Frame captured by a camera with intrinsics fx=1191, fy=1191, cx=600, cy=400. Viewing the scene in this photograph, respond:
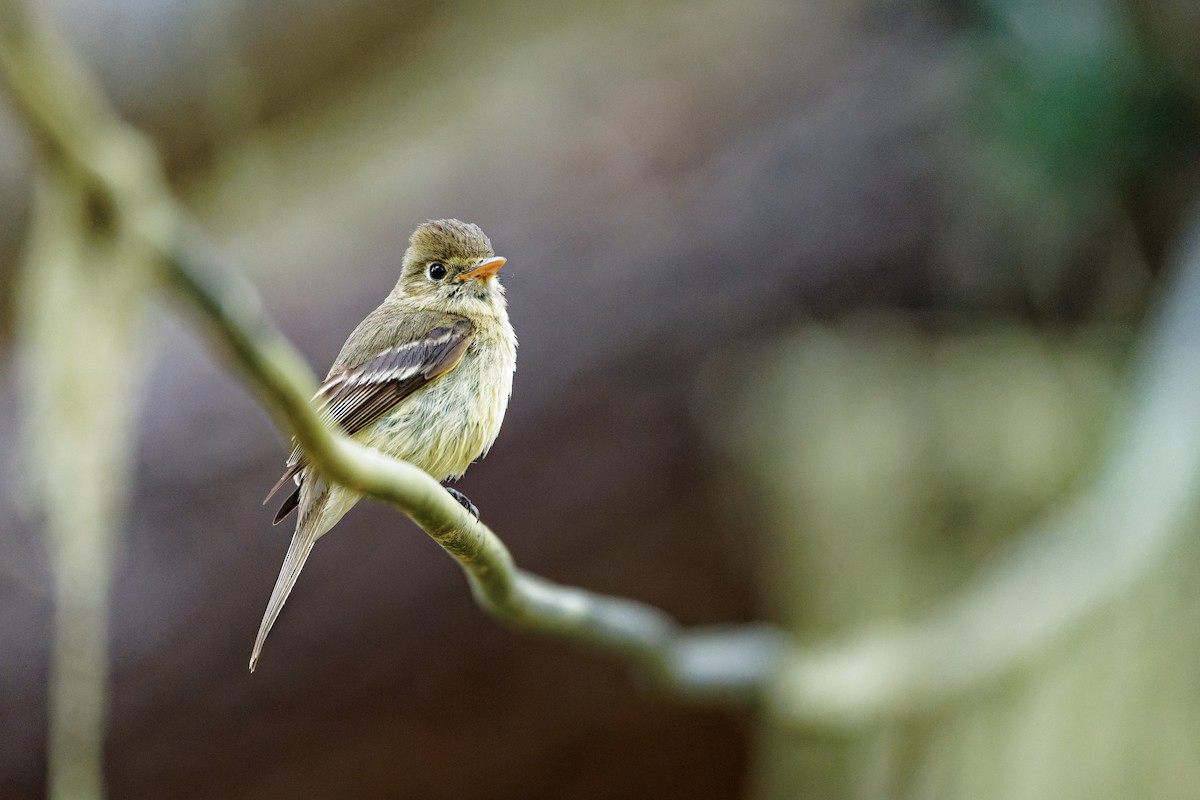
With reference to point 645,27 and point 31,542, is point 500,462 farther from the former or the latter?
point 645,27

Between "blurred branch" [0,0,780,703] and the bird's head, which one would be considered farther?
the bird's head

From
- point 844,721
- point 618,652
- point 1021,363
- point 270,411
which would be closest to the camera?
point 270,411

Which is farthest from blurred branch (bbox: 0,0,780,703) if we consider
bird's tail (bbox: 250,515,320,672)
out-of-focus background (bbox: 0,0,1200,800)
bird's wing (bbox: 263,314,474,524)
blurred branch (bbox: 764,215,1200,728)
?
out-of-focus background (bbox: 0,0,1200,800)

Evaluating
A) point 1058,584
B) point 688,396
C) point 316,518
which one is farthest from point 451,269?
point 688,396

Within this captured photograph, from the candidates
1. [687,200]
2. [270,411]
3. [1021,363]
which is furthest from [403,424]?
[1021,363]

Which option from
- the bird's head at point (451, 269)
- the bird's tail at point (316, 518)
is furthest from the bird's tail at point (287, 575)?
the bird's head at point (451, 269)

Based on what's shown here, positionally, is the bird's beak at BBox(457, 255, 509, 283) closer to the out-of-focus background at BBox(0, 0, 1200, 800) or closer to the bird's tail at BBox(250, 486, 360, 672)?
the bird's tail at BBox(250, 486, 360, 672)

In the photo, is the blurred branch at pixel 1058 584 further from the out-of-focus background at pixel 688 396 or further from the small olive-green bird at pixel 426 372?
the small olive-green bird at pixel 426 372
